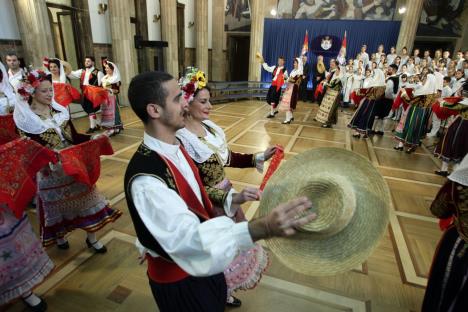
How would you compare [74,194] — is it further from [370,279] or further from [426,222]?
[426,222]

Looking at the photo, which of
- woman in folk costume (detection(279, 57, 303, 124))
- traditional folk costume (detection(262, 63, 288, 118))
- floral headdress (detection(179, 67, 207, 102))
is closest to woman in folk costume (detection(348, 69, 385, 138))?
woman in folk costume (detection(279, 57, 303, 124))

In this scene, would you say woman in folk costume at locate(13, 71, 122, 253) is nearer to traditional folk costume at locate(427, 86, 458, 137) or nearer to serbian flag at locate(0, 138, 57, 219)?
serbian flag at locate(0, 138, 57, 219)

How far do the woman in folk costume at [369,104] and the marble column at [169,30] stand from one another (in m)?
6.76

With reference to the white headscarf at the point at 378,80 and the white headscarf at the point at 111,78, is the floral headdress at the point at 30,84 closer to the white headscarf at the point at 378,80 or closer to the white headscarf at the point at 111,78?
the white headscarf at the point at 111,78

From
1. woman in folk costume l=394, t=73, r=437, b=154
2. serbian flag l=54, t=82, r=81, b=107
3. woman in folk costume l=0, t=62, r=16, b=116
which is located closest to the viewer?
woman in folk costume l=0, t=62, r=16, b=116

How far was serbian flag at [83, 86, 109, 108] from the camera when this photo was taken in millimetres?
6109

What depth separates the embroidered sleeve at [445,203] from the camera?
160 cm

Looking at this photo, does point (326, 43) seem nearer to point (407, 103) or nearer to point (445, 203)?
point (407, 103)

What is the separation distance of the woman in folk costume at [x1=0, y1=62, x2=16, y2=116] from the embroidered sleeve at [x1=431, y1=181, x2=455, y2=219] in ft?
12.0

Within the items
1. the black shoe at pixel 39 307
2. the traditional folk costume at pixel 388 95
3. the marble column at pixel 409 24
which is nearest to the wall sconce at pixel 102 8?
the traditional folk costume at pixel 388 95

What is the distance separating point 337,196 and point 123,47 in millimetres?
9171

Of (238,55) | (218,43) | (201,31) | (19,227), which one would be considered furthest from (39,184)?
(238,55)

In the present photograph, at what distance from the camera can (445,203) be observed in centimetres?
163

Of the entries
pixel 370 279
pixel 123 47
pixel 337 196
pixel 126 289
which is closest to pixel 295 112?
pixel 123 47
